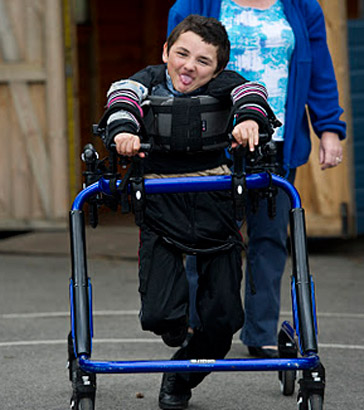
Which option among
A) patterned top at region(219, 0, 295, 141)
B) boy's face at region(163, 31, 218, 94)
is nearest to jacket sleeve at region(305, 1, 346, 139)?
patterned top at region(219, 0, 295, 141)

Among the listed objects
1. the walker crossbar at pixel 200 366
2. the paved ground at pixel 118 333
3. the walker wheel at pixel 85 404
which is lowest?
the paved ground at pixel 118 333

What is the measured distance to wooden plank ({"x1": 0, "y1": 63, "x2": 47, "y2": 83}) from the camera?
379 inches

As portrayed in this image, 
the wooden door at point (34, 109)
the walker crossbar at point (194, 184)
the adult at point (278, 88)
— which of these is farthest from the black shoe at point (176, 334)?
the wooden door at point (34, 109)

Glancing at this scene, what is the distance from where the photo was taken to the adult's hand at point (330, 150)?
5.09 metres

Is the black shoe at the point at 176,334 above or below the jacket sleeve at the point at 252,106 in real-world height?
below

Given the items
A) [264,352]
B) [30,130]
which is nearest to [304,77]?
[264,352]

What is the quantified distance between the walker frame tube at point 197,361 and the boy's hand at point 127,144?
145 millimetres

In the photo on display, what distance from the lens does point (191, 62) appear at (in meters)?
3.88

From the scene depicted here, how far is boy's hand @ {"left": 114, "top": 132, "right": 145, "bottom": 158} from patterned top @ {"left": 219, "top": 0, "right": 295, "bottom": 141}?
5.23ft

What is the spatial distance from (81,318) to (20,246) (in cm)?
625

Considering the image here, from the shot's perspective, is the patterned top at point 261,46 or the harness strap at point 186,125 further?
the patterned top at point 261,46

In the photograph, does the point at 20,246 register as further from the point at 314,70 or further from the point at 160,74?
the point at 160,74

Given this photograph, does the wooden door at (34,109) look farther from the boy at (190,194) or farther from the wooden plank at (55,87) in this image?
the boy at (190,194)

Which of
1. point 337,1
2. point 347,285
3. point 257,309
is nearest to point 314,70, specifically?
point 257,309
